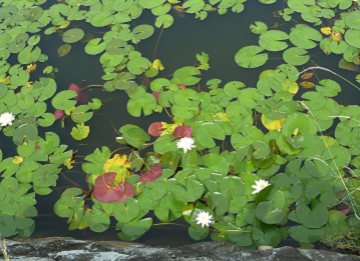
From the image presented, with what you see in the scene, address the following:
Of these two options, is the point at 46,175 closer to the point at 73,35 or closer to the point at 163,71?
the point at 163,71

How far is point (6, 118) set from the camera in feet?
6.33

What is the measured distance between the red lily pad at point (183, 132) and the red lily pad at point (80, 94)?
672 mm

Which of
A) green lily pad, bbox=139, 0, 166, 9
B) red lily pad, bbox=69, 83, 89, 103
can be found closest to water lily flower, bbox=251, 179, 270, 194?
red lily pad, bbox=69, 83, 89, 103

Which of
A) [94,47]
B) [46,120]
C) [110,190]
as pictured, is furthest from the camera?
[94,47]

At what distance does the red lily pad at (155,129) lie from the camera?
1.75m

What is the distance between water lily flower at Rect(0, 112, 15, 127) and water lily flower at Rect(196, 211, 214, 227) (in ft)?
4.36

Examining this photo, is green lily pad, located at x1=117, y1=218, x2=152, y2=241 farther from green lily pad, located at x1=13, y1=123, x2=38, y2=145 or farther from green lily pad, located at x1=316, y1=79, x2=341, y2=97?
green lily pad, located at x1=316, y1=79, x2=341, y2=97

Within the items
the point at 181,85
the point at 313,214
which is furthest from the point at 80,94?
the point at 313,214

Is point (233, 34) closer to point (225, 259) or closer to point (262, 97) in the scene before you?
point (262, 97)

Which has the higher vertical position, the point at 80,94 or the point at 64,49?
the point at 64,49

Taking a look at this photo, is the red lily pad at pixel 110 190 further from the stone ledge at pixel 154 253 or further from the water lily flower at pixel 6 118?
the water lily flower at pixel 6 118

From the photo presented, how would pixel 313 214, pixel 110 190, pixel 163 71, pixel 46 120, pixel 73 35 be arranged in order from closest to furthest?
pixel 313 214, pixel 110 190, pixel 46 120, pixel 163 71, pixel 73 35

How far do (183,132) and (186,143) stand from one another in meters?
0.08

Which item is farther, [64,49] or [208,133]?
[64,49]
